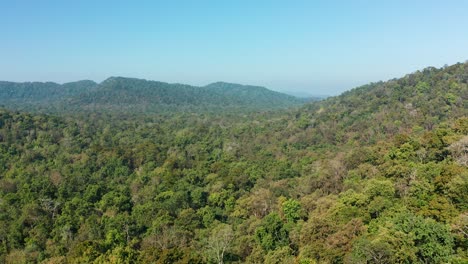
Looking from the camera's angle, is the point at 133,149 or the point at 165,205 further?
the point at 133,149

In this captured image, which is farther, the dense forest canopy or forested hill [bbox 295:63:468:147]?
forested hill [bbox 295:63:468:147]

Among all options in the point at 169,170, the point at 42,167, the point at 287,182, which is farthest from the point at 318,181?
the point at 42,167

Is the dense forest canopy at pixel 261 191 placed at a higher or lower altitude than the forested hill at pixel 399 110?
lower

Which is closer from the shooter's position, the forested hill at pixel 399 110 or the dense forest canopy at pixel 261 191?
the dense forest canopy at pixel 261 191

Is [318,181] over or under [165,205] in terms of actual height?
over

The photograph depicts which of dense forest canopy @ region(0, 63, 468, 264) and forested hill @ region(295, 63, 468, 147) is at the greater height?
forested hill @ region(295, 63, 468, 147)

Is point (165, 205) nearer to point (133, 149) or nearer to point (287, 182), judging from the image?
point (287, 182)

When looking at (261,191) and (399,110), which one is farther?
(399,110)

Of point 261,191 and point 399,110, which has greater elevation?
point 399,110
